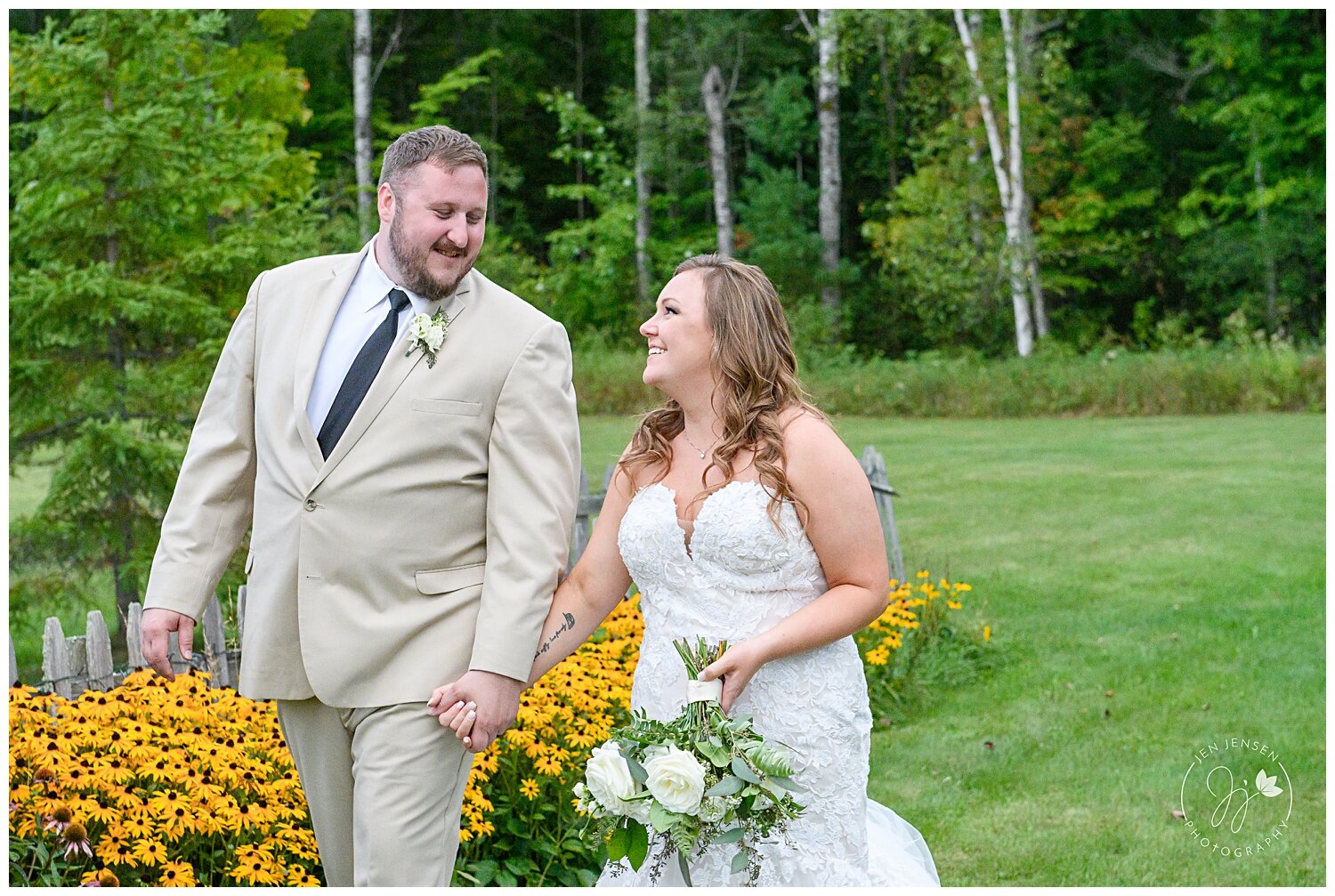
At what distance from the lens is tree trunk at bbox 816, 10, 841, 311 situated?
2462 cm

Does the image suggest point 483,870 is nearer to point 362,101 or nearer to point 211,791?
point 211,791

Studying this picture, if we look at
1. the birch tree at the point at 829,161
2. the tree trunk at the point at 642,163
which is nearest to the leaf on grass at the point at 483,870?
the birch tree at the point at 829,161

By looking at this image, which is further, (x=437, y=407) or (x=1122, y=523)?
(x=1122, y=523)

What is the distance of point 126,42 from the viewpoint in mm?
7730

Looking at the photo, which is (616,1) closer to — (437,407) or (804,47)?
(804,47)

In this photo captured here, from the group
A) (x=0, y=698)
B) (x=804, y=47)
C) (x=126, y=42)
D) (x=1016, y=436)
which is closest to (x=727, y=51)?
(x=804, y=47)

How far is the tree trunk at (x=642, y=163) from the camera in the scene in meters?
26.2

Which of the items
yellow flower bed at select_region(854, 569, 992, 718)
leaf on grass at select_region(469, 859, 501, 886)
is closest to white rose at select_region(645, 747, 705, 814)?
leaf on grass at select_region(469, 859, 501, 886)

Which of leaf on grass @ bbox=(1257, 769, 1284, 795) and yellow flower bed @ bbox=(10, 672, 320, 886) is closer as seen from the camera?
yellow flower bed @ bbox=(10, 672, 320, 886)

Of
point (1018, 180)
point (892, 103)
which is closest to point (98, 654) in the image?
point (1018, 180)

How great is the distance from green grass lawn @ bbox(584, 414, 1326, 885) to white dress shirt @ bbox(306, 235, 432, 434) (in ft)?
9.64

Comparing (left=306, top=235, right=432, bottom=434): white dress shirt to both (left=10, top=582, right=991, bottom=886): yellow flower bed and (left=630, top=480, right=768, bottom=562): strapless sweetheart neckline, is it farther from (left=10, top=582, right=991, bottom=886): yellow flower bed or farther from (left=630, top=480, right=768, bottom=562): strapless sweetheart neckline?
(left=10, top=582, right=991, bottom=886): yellow flower bed

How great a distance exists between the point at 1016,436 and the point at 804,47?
560 inches

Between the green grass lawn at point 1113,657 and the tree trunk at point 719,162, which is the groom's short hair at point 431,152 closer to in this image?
the green grass lawn at point 1113,657
